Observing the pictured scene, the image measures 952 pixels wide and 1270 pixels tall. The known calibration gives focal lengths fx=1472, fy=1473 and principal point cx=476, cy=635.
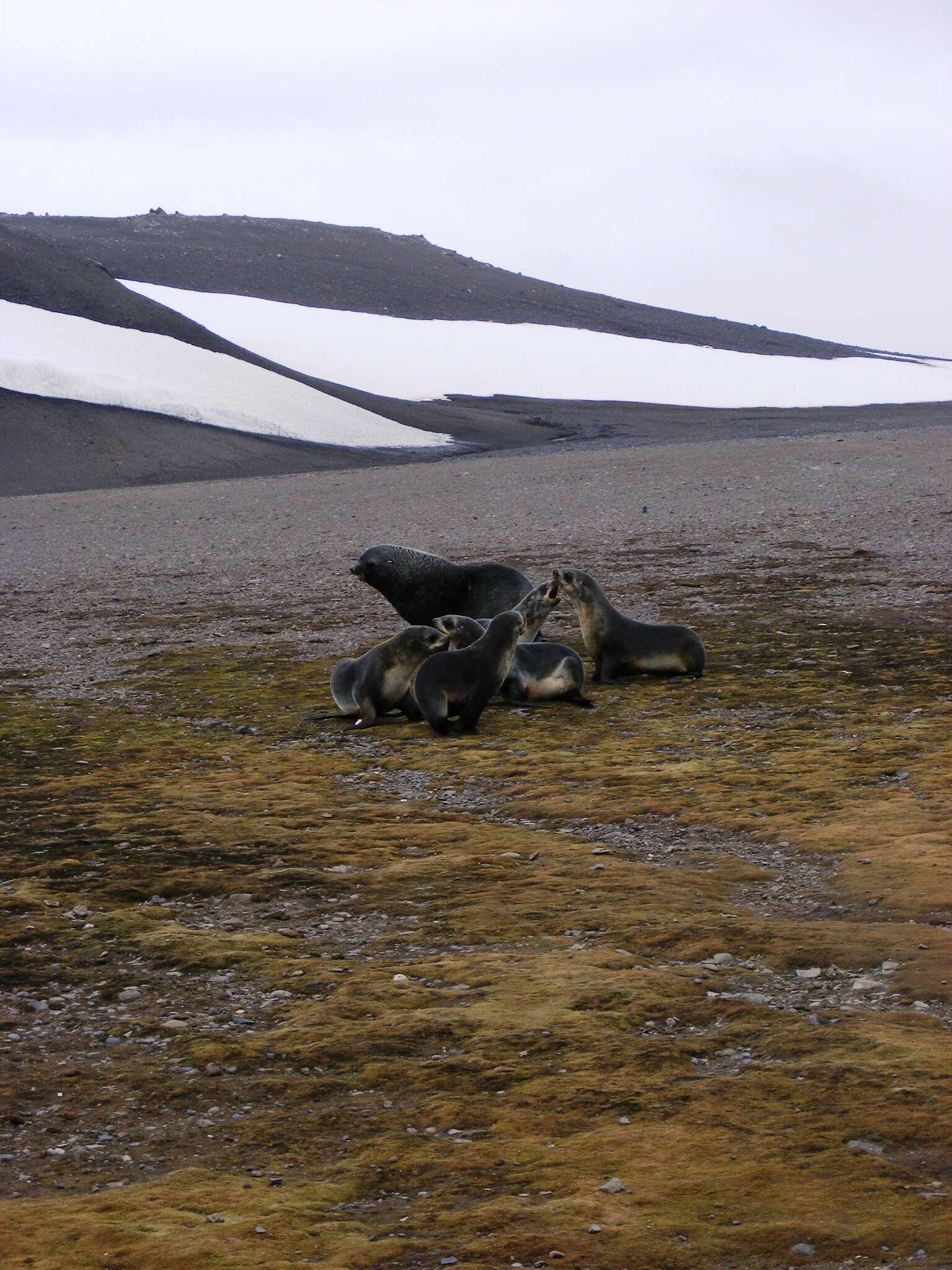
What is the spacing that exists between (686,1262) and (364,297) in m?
57.9

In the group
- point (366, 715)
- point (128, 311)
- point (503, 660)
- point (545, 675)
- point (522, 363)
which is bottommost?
point (366, 715)

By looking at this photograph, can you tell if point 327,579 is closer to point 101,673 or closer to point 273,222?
point 101,673

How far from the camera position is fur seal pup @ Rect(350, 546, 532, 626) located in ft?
34.7

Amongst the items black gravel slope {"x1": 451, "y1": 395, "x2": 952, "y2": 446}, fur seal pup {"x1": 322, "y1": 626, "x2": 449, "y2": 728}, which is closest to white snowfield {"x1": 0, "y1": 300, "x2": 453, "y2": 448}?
black gravel slope {"x1": 451, "y1": 395, "x2": 952, "y2": 446}

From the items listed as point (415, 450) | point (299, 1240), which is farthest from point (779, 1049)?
point (415, 450)

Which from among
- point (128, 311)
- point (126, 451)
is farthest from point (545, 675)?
point (128, 311)

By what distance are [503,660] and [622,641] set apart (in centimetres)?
125

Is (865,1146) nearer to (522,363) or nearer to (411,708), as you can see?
(411,708)

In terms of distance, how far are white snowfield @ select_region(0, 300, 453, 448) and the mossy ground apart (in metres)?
29.9

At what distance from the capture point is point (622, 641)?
9.27 m

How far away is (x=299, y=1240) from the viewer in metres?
2.98

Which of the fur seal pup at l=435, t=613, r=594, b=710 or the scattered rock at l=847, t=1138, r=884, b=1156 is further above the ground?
the fur seal pup at l=435, t=613, r=594, b=710

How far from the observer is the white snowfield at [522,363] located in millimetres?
48688

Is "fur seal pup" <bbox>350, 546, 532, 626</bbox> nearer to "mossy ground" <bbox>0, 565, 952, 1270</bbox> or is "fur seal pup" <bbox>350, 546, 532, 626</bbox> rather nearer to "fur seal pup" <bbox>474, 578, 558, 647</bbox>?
"fur seal pup" <bbox>474, 578, 558, 647</bbox>
